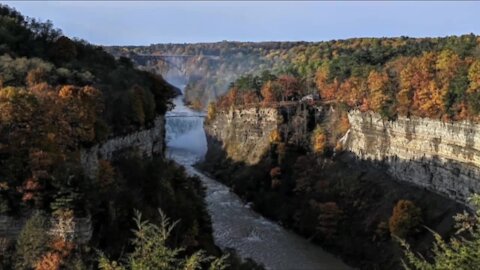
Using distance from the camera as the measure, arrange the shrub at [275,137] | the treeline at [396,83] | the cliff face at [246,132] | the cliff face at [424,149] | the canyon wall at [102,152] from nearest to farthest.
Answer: the canyon wall at [102,152] < the cliff face at [424,149] < the treeline at [396,83] < the shrub at [275,137] < the cliff face at [246,132]

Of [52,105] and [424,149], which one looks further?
[424,149]

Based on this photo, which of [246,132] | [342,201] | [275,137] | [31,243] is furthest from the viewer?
[246,132]

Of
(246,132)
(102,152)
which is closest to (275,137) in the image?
(246,132)

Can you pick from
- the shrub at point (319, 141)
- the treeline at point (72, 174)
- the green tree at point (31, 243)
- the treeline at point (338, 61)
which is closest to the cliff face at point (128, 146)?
the treeline at point (72, 174)

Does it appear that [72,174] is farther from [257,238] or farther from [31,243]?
[257,238]

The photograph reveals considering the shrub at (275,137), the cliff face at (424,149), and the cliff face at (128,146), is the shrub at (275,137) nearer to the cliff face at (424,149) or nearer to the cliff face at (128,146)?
the cliff face at (424,149)

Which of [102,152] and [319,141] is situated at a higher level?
[102,152]

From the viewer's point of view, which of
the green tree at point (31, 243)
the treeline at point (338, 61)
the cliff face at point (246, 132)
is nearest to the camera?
the green tree at point (31, 243)

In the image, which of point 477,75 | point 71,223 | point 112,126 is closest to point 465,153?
point 477,75

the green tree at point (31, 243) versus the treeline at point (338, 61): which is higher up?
the treeline at point (338, 61)
